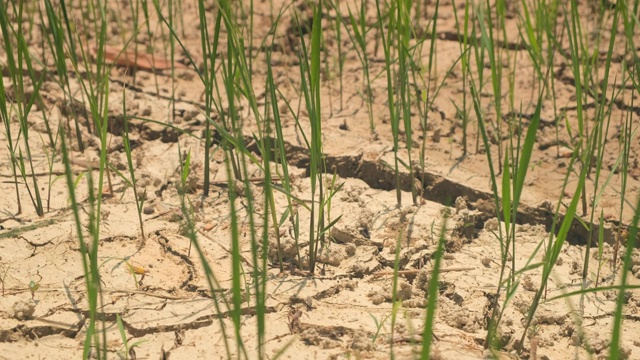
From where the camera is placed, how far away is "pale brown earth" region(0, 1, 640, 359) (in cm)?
205

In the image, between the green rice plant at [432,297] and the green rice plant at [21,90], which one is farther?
the green rice plant at [21,90]

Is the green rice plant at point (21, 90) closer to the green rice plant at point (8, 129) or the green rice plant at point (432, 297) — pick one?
the green rice plant at point (8, 129)

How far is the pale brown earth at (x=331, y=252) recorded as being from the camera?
2047mm

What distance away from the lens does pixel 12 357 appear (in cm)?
190

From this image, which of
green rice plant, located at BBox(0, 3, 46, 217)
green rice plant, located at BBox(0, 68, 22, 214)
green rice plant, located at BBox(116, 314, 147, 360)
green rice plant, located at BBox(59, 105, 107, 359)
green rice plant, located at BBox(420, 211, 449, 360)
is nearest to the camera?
green rice plant, located at BBox(420, 211, 449, 360)

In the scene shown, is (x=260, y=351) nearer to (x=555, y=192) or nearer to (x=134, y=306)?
(x=134, y=306)

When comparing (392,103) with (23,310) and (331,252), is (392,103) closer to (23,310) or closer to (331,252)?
(331,252)

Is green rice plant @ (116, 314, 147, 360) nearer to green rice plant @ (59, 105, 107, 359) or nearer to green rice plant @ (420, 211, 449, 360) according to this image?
green rice plant @ (59, 105, 107, 359)

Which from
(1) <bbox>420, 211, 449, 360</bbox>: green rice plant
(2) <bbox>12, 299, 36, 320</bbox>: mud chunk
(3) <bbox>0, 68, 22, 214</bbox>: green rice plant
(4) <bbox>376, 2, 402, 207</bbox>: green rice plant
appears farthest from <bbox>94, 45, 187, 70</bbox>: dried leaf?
(1) <bbox>420, 211, 449, 360</bbox>: green rice plant

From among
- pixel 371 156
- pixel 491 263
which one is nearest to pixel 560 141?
pixel 371 156

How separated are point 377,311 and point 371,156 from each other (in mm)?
1004

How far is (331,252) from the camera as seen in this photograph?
97.5 inches

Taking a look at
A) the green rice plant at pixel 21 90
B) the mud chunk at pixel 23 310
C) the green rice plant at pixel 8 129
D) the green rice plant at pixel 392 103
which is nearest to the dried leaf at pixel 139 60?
the green rice plant at pixel 21 90

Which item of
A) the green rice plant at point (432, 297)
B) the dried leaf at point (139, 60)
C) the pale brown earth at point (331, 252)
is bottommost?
the pale brown earth at point (331, 252)
